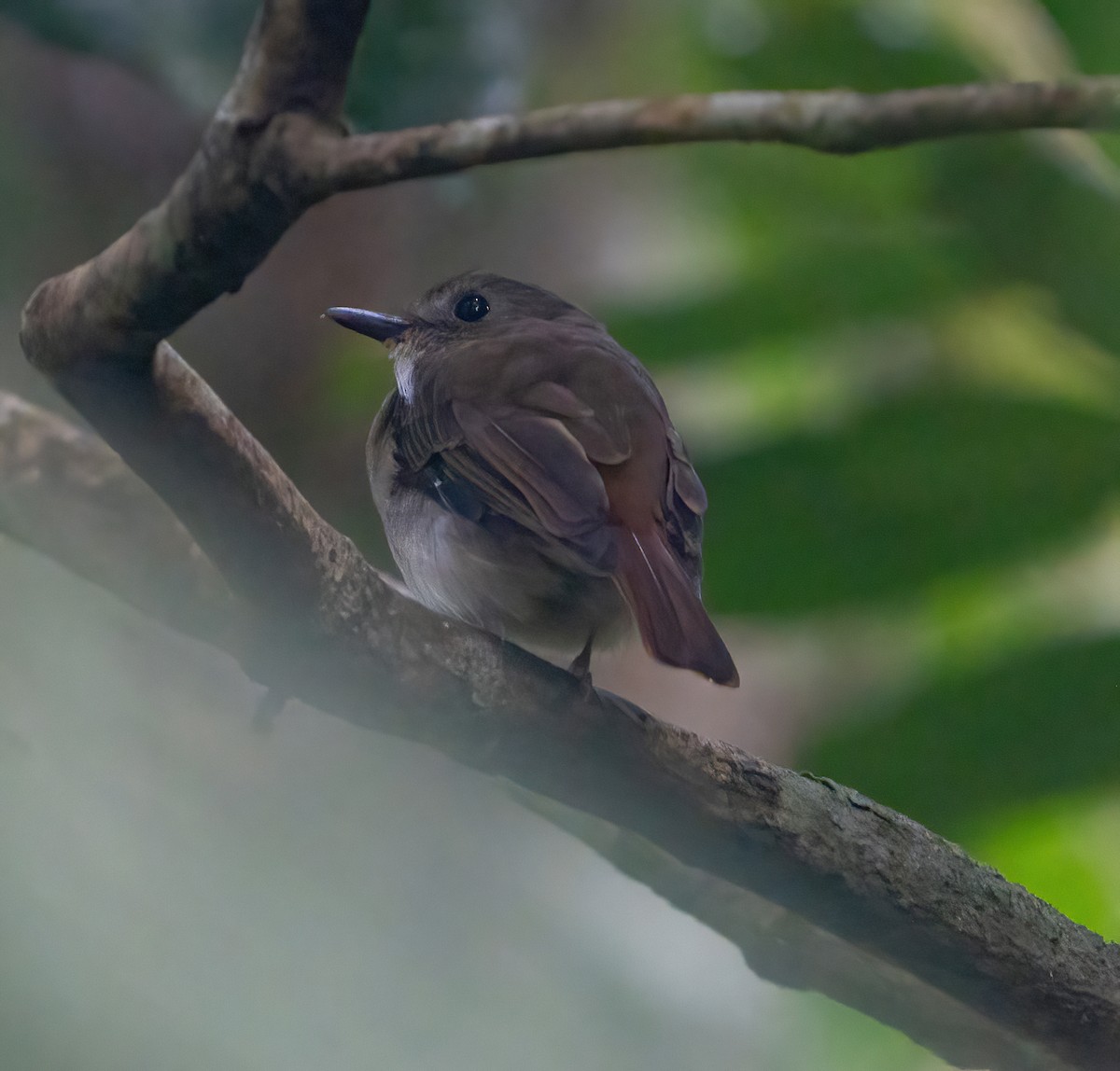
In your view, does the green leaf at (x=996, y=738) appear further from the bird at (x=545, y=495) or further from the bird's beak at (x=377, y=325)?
the bird's beak at (x=377, y=325)

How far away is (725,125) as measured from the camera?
106 centimetres

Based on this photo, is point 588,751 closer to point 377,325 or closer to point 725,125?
point 725,125

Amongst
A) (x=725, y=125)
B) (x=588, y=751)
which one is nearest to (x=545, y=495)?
(x=588, y=751)

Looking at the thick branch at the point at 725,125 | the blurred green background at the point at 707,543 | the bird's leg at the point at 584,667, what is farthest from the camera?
the bird's leg at the point at 584,667

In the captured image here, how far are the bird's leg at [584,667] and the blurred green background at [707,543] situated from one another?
0.22 m

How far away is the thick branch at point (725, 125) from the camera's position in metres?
0.96

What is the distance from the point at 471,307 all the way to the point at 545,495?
0.76 m

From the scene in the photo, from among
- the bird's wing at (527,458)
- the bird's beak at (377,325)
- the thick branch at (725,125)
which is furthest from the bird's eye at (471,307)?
the thick branch at (725,125)

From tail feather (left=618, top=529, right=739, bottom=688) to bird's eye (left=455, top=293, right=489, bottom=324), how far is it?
761 mm

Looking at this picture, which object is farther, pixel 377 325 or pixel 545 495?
pixel 377 325

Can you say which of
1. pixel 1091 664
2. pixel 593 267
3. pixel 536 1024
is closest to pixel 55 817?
pixel 536 1024

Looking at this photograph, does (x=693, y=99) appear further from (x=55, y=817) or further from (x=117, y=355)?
(x=55, y=817)

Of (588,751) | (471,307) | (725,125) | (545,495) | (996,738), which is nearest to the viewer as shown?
(725,125)

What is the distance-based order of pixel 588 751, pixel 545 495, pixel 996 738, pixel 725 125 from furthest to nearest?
pixel 996 738 → pixel 545 495 → pixel 588 751 → pixel 725 125
